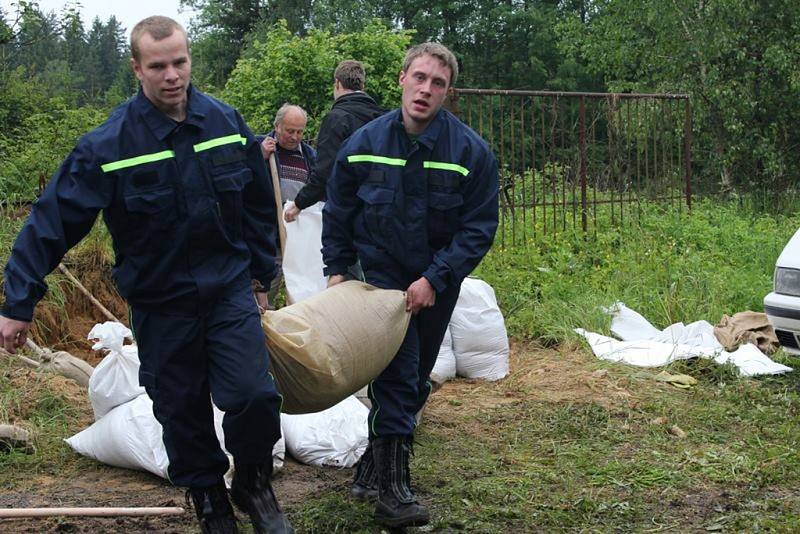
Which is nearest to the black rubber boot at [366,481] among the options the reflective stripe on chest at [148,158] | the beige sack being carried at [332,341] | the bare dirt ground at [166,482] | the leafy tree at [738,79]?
the bare dirt ground at [166,482]

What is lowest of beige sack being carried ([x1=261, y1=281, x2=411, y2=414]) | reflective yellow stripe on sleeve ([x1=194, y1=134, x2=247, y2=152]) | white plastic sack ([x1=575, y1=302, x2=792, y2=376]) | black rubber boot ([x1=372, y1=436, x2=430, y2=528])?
white plastic sack ([x1=575, y1=302, x2=792, y2=376])

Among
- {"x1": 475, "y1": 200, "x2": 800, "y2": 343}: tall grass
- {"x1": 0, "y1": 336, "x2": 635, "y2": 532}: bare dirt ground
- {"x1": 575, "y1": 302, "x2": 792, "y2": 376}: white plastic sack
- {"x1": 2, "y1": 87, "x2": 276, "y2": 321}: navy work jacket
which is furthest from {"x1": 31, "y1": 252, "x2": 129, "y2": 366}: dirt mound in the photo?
{"x1": 2, "y1": 87, "x2": 276, "y2": 321}: navy work jacket

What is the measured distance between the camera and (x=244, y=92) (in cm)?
1617

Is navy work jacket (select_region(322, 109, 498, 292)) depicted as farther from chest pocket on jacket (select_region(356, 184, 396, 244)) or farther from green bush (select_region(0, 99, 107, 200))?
green bush (select_region(0, 99, 107, 200))

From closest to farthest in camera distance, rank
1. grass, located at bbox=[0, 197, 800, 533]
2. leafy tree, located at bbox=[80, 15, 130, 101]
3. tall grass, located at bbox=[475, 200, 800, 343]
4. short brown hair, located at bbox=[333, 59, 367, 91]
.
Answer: grass, located at bbox=[0, 197, 800, 533] < short brown hair, located at bbox=[333, 59, 367, 91] < tall grass, located at bbox=[475, 200, 800, 343] < leafy tree, located at bbox=[80, 15, 130, 101]

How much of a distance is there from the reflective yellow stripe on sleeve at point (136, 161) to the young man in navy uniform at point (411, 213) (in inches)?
37.5

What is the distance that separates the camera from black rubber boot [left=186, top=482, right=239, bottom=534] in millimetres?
3797

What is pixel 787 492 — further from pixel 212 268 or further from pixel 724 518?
pixel 212 268

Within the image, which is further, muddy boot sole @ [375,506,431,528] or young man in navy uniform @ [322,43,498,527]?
young man in navy uniform @ [322,43,498,527]

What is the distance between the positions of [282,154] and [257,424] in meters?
4.04

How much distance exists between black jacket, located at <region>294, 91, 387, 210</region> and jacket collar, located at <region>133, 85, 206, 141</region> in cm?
304

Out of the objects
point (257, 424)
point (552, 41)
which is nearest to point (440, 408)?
point (257, 424)

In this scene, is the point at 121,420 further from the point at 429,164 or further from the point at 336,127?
the point at 336,127

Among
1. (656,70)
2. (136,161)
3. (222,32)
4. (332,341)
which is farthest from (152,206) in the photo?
(222,32)
